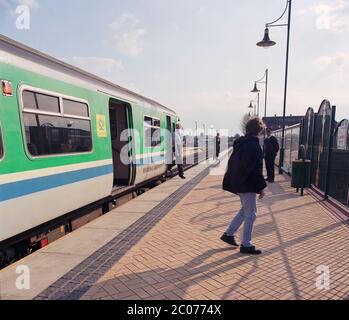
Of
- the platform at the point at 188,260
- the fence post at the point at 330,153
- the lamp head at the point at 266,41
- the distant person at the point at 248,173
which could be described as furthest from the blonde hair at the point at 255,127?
the lamp head at the point at 266,41

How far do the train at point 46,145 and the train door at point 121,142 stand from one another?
3.19 feet

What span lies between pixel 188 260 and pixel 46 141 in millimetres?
2835

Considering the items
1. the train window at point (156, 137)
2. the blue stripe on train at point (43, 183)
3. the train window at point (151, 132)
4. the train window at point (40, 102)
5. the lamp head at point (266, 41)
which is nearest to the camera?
A: the blue stripe on train at point (43, 183)

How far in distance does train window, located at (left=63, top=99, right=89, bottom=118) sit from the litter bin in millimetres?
6505

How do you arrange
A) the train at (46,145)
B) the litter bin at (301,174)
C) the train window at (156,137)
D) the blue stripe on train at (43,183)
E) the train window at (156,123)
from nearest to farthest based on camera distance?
the blue stripe on train at (43,183) → the train at (46,145) → the litter bin at (301,174) → the train window at (156,137) → the train window at (156,123)

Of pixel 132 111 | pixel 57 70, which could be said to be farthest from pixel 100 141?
pixel 132 111

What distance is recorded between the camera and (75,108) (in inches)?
221

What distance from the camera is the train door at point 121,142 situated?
8578 millimetres

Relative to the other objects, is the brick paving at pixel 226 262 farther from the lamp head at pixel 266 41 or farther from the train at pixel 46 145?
the lamp head at pixel 266 41

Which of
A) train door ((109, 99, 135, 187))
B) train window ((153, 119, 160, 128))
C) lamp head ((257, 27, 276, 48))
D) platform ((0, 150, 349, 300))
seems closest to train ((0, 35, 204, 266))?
platform ((0, 150, 349, 300))

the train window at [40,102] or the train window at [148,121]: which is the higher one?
the train window at [40,102]

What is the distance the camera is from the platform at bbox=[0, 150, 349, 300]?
3.45m

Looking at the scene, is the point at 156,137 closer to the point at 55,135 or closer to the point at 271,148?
the point at 271,148

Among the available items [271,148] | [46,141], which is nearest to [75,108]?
[46,141]
